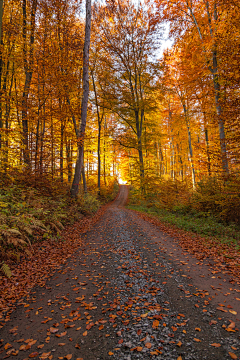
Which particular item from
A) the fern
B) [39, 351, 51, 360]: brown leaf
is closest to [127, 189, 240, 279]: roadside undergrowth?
[39, 351, 51, 360]: brown leaf

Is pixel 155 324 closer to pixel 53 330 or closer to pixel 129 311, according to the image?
pixel 129 311

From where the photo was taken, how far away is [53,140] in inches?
419

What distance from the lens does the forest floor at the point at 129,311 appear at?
2576 mm

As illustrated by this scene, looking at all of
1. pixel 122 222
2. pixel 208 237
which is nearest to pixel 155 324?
pixel 208 237

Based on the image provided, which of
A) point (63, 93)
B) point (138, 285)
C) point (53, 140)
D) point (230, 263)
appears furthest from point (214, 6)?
point (138, 285)

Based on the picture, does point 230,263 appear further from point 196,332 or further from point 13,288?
point 13,288

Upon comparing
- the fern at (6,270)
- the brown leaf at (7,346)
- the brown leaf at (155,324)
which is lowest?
the brown leaf at (7,346)

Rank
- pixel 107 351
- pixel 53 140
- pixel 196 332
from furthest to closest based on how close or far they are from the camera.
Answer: pixel 53 140
pixel 196 332
pixel 107 351

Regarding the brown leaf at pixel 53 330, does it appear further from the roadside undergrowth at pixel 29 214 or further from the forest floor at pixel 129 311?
the roadside undergrowth at pixel 29 214

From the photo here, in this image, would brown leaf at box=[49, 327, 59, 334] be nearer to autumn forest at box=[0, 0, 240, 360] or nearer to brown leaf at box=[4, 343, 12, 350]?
autumn forest at box=[0, 0, 240, 360]

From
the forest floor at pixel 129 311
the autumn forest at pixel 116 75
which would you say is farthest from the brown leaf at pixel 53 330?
the autumn forest at pixel 116 75

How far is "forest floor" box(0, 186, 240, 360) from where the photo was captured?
8.45ft

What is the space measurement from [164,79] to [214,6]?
19.5 ft

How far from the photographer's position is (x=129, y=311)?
3338 millimetres
